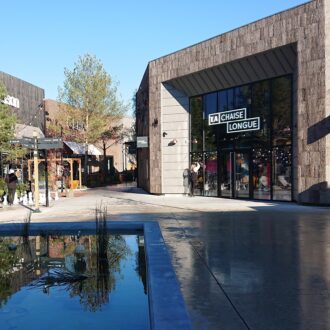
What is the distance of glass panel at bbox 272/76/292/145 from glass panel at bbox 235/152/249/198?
197cm

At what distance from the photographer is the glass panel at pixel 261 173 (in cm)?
1919

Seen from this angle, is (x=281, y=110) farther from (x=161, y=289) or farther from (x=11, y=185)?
(x=161, y=289)

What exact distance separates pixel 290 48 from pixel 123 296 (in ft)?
46.2

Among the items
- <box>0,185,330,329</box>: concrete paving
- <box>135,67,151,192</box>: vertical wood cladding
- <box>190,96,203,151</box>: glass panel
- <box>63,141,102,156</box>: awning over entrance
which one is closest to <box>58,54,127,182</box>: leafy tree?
<box>63,141,102,156</box>: awning over entrance

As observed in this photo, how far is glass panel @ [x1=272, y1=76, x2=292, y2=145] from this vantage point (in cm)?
1836

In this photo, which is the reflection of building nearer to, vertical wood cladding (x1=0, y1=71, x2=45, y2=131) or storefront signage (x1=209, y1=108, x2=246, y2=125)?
storefront signage (x1=209, y1=108, x2=246, y2=125)

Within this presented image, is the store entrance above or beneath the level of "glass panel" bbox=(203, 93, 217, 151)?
beneath

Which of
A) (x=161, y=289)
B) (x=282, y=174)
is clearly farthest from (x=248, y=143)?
(x=161, y=289)

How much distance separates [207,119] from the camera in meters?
22.7

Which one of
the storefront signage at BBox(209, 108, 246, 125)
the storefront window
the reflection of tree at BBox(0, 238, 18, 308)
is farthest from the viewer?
the storefront signage at BBox(209, 108, 246, 125)

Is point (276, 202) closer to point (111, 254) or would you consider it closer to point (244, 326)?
point (111, 254)

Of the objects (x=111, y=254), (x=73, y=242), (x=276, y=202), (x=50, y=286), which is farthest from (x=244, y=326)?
(x=276, y=202)

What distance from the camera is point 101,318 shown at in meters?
4.95

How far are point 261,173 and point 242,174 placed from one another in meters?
1.28
